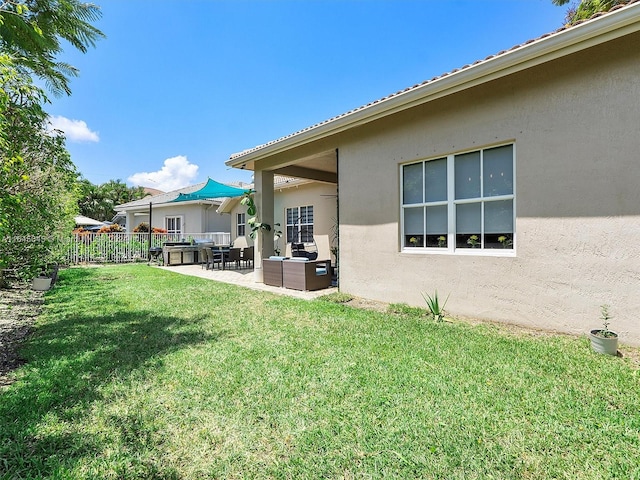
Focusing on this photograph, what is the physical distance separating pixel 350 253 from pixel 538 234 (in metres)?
3.89

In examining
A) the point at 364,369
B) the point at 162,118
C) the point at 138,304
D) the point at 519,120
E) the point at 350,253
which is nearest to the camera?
the point at 364,369

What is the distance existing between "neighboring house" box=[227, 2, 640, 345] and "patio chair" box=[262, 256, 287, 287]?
2677 mm

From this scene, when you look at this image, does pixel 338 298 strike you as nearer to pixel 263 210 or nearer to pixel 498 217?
pixel 498 217

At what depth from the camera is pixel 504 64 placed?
15.7ft

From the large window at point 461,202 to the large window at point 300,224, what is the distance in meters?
8.27

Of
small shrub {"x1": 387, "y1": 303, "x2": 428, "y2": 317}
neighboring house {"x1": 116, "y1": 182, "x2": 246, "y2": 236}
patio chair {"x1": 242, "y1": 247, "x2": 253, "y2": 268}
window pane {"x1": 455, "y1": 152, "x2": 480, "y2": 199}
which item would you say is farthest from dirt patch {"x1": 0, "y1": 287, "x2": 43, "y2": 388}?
neighboring house {"x1": 116, "y1": 182, "x2": 246, "y2": 236}

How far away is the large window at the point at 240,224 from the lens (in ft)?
62.7

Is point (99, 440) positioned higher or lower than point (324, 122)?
lower

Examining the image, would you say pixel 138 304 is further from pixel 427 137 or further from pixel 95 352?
pixel 427 137

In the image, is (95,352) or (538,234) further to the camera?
(538,234)

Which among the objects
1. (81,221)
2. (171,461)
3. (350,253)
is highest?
(81,221)

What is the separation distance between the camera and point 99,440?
2516 millimetres

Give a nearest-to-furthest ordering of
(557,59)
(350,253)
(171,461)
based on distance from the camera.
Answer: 1. (171,461)
2. (557,59)
3. (350,253)

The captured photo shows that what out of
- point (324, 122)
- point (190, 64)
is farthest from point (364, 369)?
Answer: point (190, 64)
